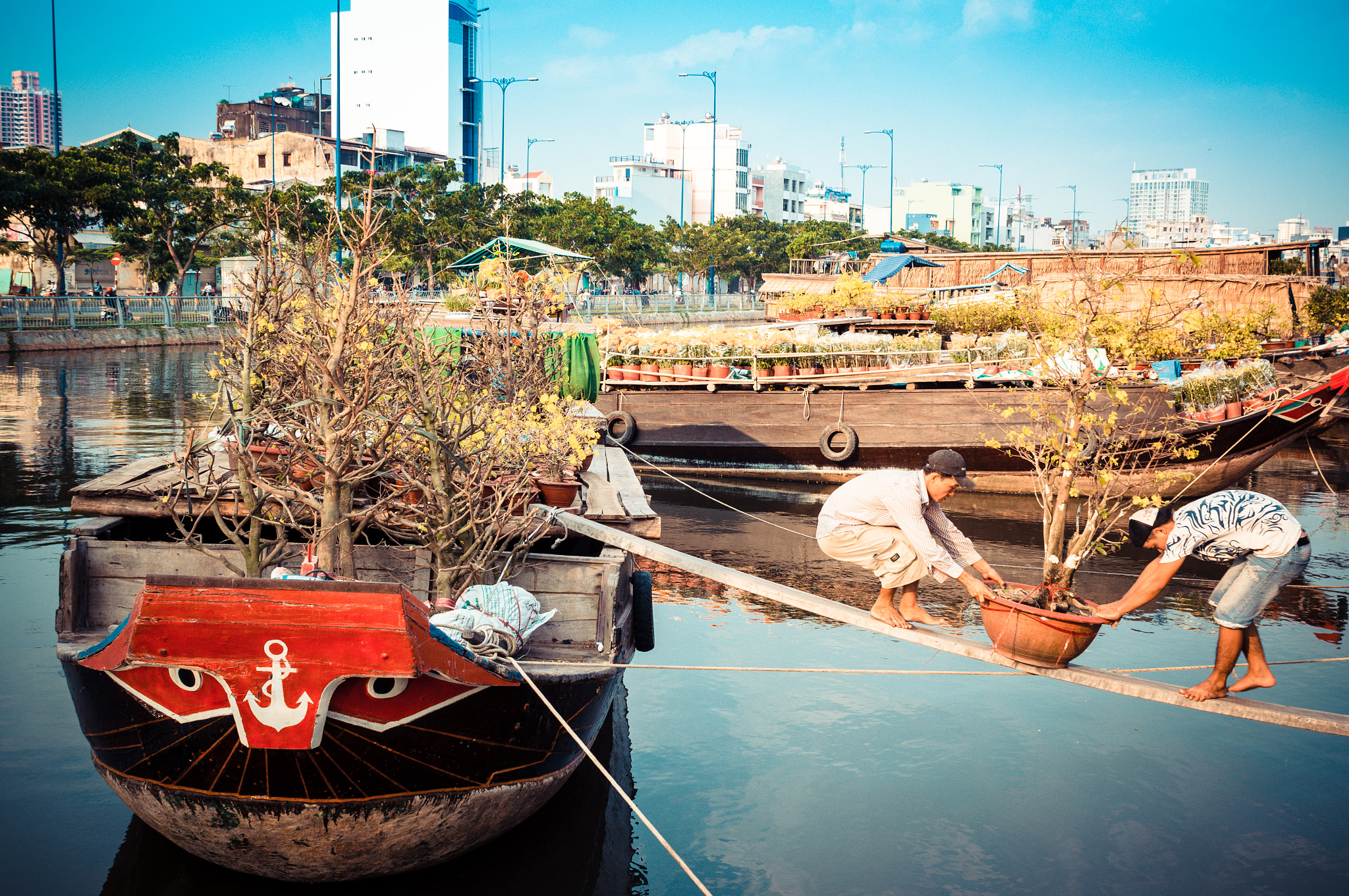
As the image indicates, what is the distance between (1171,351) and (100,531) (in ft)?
53.7

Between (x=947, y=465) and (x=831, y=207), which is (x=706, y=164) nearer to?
(x=831, y=207)

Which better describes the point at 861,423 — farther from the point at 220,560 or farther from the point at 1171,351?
the point at 220,560

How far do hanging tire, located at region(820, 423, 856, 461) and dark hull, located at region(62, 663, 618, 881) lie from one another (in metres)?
11.9

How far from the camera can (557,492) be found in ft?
23.7

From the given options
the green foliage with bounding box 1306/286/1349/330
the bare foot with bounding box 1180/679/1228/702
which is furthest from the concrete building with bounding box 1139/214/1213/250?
the bare foot with bounding box 1180/679/1228/702

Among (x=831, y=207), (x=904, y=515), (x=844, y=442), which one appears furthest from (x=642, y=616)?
(x=831, y=207)

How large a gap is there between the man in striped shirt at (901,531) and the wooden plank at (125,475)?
15.3 ft

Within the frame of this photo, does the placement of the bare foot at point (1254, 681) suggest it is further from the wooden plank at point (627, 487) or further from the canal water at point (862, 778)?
the wooden plank at point (627, 487)

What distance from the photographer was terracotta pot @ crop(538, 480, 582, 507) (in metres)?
7.19

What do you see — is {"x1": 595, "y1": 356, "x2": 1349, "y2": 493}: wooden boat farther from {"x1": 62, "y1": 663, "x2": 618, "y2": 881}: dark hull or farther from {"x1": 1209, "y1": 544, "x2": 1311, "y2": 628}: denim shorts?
{"x1": 62, "y1": 663, "x2": 618, "y2": 881}: dark hull

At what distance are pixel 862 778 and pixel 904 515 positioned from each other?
2.12 metres

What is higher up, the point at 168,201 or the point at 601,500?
the point at 168,201

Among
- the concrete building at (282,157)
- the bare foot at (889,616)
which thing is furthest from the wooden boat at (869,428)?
the concrete building at (282,157)

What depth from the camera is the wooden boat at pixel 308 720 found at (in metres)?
3.92
